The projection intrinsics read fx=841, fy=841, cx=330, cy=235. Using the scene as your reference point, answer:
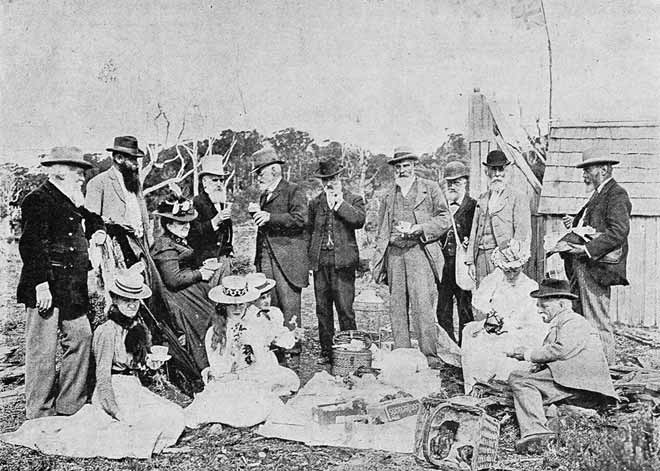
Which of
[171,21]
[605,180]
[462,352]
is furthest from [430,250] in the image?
[171,21]

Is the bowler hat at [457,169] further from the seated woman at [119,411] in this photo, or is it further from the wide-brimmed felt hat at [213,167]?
the seated woman at [119,411]

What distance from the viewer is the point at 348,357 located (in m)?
6.67

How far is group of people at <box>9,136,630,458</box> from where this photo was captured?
637 cm

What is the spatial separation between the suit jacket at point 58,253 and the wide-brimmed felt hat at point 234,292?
40.7 inches

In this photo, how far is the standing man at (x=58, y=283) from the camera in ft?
21.8

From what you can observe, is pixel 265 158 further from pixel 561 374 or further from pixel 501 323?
pixel 561 374

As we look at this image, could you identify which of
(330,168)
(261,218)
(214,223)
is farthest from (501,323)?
(214,223)

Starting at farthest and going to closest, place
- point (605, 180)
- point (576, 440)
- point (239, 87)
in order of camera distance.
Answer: point (239, 87) < point (605, 180) < point (576, 440)

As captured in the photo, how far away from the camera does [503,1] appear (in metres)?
6.50

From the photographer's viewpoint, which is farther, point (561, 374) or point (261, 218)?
point (261, 218)

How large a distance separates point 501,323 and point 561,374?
59cm

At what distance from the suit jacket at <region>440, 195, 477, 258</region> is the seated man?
93 cm

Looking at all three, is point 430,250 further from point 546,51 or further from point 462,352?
point 546,51

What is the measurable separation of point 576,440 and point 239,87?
3.73m
